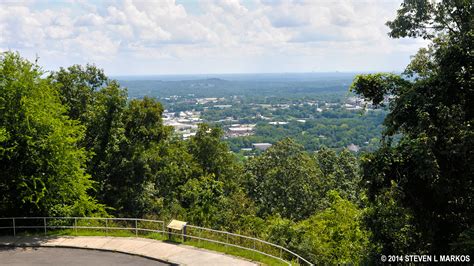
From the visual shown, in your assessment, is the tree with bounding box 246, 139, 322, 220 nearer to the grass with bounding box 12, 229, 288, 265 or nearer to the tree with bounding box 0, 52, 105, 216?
the grass with bounding box 12, 229, 288, 265

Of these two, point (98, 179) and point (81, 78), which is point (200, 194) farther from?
point (81, 78)

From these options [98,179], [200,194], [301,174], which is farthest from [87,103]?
[301,174]

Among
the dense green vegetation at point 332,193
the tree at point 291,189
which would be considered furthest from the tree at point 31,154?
the tree at point 291,189

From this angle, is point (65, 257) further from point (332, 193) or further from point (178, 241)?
point (332, 193)

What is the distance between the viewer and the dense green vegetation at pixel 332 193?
1336 cm

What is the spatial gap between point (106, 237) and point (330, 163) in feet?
112

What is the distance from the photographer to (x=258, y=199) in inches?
1583

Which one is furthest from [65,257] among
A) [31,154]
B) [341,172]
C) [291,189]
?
[341,172]

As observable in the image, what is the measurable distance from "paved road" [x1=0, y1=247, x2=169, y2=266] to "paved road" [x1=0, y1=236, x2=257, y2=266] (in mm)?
293

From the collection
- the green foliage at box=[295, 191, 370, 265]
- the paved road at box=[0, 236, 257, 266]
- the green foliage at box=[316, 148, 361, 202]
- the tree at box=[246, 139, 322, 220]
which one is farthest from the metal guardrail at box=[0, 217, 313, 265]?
the green foliage at box=[316, 148, 361, 202]

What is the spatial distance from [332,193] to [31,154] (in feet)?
58.4

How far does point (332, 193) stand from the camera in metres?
27.3

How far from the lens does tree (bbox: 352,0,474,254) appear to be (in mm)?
12867

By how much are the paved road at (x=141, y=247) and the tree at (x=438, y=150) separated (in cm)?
560
